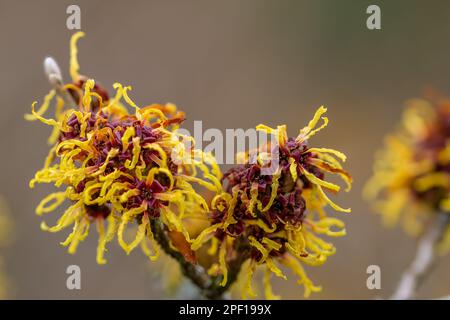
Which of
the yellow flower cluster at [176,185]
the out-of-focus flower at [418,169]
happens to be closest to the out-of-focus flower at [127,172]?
the yellow flower cluster at [176,185]

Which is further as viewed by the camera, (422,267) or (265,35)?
(265,35)

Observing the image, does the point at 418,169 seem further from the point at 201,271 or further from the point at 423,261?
the point at 201,271

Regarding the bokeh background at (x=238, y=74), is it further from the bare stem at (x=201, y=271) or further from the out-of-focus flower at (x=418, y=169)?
the bare stem at (x=201, y=271)

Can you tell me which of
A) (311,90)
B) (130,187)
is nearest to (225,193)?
(130,187)

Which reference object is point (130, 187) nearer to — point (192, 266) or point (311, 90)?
point (192, 266)

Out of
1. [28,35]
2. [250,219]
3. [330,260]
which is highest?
[28,35]

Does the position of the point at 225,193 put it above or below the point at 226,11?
below

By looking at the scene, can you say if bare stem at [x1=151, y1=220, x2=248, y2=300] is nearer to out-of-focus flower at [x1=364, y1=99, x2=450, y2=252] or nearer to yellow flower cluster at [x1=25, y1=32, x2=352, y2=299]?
yellow flower cluster at [x1=25, y1=32, x2=352, y2=299]

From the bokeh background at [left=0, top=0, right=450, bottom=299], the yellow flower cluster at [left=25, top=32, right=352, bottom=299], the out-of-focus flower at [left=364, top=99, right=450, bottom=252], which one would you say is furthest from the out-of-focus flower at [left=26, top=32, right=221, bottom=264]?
the bokeh background at [left=0, top=0, right=450, bottom=299]
